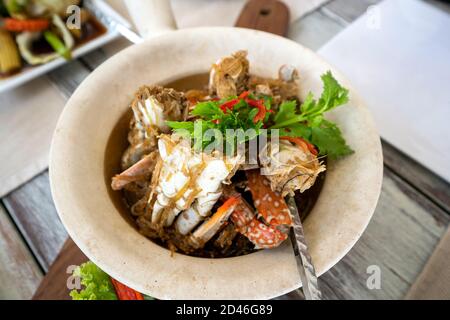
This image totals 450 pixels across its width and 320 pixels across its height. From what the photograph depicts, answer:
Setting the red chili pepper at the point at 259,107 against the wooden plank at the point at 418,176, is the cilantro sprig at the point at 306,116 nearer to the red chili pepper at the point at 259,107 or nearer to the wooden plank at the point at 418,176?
the red chili pepper at the point at 259,107

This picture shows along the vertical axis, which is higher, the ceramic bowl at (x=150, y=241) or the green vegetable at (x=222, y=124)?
the green vegetable at (x=222, y=124)

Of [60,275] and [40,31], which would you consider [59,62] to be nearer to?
[40,31]

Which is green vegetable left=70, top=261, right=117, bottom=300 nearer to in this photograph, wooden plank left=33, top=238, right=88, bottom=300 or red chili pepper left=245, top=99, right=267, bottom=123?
wooden plank left=33, top=238, right=88, bottom=300

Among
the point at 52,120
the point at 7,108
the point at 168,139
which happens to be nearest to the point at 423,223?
the point at 168,139

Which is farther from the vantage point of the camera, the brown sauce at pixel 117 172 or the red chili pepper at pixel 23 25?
the red chili pepper at pixel 23 25

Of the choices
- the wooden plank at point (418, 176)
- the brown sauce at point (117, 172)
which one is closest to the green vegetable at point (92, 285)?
the brown sauce at point (117, 172)

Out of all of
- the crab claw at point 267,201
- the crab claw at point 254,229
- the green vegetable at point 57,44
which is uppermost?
the green vegetable at point 57,44
